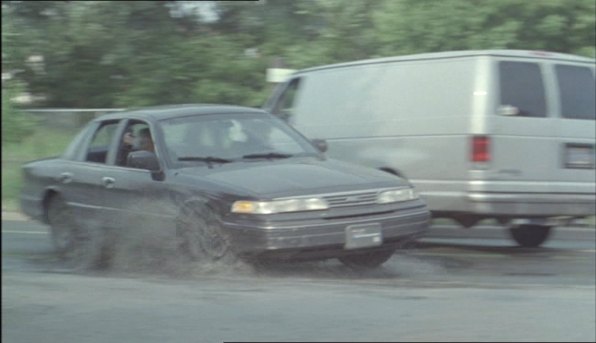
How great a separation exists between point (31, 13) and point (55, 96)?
25cm

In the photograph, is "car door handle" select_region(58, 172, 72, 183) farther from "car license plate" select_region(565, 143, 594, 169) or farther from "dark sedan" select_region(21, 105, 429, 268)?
"car license plate" select_region(565, 143, 594, 169)

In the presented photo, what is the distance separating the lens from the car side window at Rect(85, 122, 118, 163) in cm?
357

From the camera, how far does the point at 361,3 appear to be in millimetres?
3535

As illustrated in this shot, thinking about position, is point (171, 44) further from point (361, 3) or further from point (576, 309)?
point (576, 309)

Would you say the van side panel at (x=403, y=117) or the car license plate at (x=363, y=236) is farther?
the van side panel at (x=403, y=117)

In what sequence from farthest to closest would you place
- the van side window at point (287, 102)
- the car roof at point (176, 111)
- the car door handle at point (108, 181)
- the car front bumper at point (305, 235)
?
the van side window at point (287, 102) < the car front bumper at point (305, 235) < the car roof at point (176, 111) < the car door handle at point (108, 181)

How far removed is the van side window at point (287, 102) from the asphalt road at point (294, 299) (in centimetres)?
190

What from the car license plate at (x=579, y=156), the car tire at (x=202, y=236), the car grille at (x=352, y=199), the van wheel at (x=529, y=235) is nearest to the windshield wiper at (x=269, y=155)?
the car grille at (x=352, y=199)

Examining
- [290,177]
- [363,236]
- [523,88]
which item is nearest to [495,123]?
[523,88]

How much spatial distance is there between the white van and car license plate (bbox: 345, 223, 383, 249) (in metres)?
1.77

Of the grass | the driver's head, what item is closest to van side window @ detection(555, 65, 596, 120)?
the driver's head

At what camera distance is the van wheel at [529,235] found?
26.1ft

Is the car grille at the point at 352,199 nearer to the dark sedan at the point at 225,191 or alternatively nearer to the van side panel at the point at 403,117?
the dark sedan at the point at 225,191

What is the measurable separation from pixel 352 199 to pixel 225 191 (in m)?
0.85
